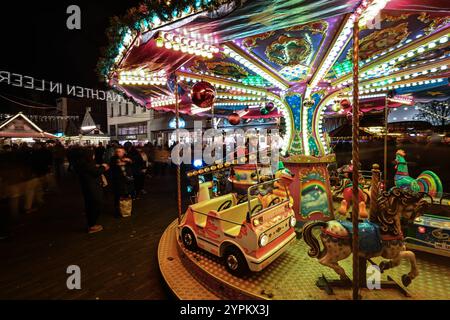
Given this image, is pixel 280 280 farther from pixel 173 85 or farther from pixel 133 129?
pixel 133 129

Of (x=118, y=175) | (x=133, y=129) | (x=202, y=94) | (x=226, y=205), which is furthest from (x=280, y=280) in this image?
(x=133, y=129)

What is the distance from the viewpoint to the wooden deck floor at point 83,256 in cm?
280

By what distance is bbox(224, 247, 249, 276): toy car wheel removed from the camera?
9.15 ft

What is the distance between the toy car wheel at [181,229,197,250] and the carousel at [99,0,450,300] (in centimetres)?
2

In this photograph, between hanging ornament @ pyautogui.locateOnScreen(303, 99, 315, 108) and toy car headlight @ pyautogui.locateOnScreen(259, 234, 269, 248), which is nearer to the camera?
toy car headlight @ pyautogui.locateOnScreen(259, 234, 269, 248)

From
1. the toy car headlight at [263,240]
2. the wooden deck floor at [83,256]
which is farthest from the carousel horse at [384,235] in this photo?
the wooden deck floor at [83,256]

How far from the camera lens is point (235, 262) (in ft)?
9.36

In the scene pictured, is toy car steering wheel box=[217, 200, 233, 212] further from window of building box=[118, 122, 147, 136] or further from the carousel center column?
window of building box=[118, 122, 147, 136]

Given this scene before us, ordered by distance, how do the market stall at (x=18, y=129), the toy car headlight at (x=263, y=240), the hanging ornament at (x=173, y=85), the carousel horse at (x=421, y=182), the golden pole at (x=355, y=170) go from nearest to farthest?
the golden pole at (x=355, y=170) → the toy car headlight at (x=263, y=240) → the hanging ornament at (x=173, y=85) → the carousel horse at (x=421, y=182) → the market stall at (x=18, y=129)

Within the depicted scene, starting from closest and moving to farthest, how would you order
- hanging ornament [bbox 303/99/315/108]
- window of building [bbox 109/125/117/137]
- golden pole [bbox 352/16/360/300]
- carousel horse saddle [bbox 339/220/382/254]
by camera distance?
golden pole [bbox 352/16/360/300] → carousel horse saddle [bbox 339/220/382/254] → hanging ornament [bbox 303/99/315/108] → window of building [bbox 109/125/117/137]

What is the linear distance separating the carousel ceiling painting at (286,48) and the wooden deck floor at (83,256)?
2940 mm

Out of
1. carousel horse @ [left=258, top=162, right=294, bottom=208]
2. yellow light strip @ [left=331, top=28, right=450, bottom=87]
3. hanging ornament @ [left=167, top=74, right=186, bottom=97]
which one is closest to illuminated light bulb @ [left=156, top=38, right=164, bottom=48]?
hanging ornament @ [left=167, top=74, right=186, bottom=97]

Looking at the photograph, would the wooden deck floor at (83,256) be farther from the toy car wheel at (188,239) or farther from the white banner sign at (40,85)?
the white banner sign at (40,85)
